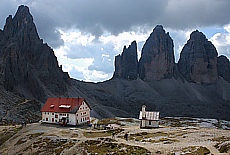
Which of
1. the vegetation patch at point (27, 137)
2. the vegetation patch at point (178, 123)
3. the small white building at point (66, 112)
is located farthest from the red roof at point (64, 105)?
the vegetation patch at point (178, 123)

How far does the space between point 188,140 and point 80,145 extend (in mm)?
20470

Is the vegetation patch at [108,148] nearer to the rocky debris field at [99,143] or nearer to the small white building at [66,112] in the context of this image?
the rocky debris field at [99,143]

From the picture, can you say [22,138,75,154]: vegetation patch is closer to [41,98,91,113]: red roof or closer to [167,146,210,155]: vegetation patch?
[167,146,210,155]: vegetation patch

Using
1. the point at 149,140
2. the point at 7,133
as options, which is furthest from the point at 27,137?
the point at 149,140

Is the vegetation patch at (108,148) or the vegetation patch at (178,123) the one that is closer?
the vegetation patch at (108,148)

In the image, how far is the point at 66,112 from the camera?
77688 mm

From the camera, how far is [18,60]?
635 feet

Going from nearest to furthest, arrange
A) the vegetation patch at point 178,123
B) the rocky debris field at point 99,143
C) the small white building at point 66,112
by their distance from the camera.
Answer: the rocky debris field at point 99,143, the small white building at point 66,112, the vegetation patch at point 178,123

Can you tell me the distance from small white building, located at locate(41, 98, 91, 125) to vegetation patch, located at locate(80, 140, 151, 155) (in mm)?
27669

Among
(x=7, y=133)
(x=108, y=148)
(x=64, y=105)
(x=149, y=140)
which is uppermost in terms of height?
(x=64, y=105)

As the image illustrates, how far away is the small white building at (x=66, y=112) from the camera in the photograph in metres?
77.4

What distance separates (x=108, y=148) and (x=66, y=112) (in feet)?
113

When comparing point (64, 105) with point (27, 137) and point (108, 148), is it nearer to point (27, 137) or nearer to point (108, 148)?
point (27, 137)

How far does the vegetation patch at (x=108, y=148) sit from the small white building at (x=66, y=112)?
27669 millimetres
